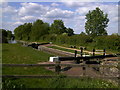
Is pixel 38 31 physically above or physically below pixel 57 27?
below

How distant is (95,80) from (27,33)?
3382 inches

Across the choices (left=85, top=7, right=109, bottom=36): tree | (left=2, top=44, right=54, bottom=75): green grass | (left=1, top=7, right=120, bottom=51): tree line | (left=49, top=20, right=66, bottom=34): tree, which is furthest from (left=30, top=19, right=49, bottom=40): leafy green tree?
(left=2, top=44, right=54, bottom=75): green grass

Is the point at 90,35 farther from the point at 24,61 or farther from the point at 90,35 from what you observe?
the point at 24,61

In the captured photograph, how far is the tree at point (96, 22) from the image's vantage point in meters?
46.9

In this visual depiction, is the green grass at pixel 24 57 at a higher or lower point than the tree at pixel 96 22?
lower

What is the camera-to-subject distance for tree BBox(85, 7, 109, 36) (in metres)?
46.9

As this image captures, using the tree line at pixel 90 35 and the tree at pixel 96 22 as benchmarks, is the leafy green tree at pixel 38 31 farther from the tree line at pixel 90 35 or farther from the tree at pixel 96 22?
the tree at pixel 96 22

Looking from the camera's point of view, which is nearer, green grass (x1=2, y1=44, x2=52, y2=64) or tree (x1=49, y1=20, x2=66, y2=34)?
green grass (x1=2, y1=44, x2=52, y2=64)

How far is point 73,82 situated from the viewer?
5.88 m

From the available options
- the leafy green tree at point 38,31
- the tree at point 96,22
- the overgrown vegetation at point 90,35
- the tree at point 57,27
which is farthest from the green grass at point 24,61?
the tree at point 57,27

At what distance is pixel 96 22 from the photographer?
46656 mm

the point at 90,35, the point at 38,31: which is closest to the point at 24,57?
the point at 90,35

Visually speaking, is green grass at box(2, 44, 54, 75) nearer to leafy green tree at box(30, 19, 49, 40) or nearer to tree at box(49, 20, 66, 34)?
leafy green tree at box(30, 19, 49, 40)

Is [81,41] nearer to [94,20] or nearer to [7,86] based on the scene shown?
Result: [94,20]
